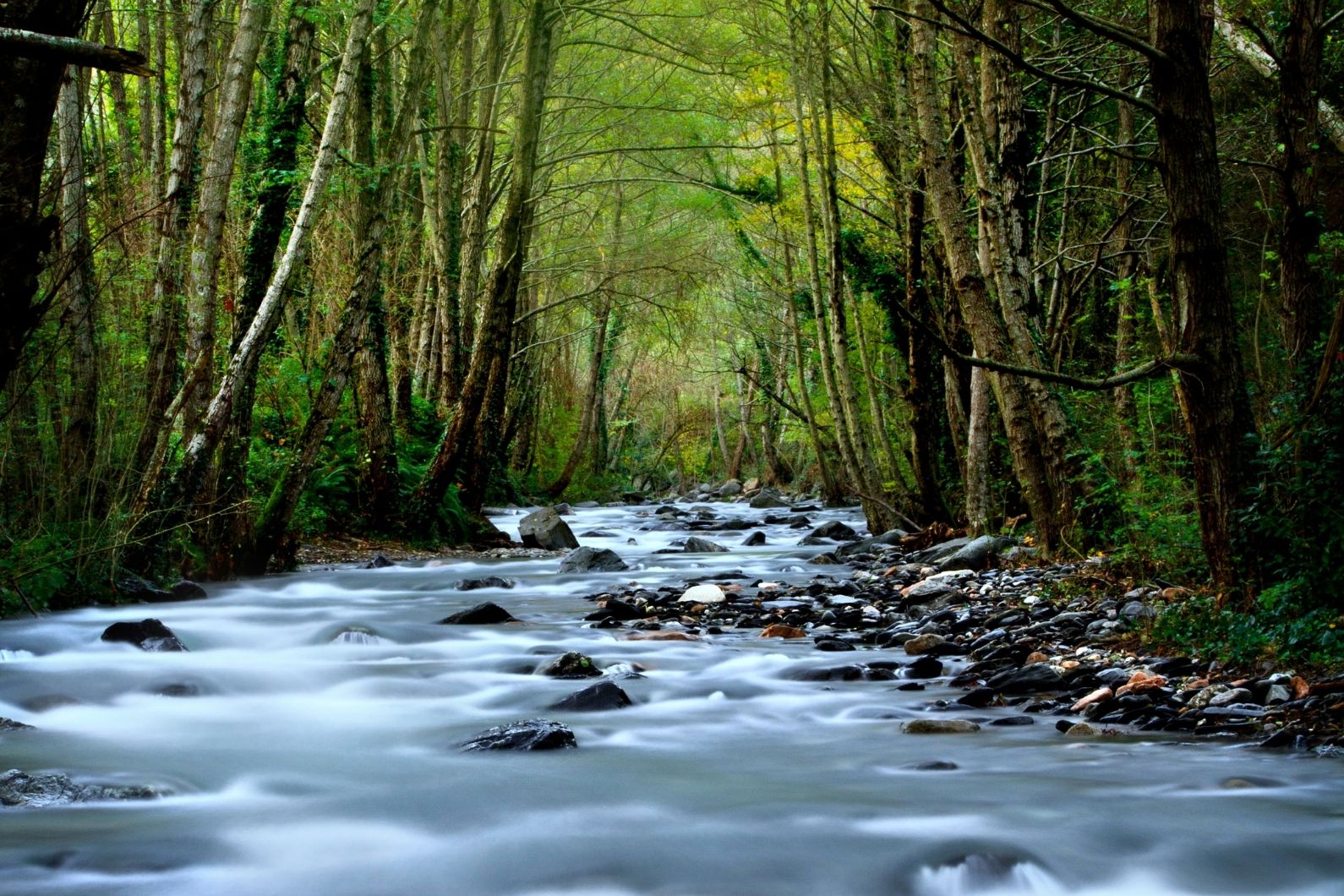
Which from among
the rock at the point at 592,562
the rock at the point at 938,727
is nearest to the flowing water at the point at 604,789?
the rock at the point at 938,727

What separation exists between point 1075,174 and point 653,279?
25.8 ft

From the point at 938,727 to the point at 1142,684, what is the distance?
100cm

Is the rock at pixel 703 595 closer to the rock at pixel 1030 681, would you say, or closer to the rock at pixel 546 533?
the rock at pixel 1030 681

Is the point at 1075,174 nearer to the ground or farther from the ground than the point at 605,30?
nearer to the ground

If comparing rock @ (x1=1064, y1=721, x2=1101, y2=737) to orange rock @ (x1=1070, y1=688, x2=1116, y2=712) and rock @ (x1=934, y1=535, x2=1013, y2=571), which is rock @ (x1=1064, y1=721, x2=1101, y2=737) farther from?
rock @ (x1=934, y1=535, x2=1013, y2=571)

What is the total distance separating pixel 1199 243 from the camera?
5207mm

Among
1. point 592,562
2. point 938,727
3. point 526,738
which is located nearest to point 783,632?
point 938,727

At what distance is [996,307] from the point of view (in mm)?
11609

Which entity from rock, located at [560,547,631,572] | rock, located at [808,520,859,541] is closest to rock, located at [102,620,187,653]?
rock, located at [560,547,631,572]

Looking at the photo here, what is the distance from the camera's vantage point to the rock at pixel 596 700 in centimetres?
616

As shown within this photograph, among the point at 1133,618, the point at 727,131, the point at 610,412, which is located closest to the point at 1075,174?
the point at 727,131

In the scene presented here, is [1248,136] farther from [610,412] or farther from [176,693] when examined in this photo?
[610,412]

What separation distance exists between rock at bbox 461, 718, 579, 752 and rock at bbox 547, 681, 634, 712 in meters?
0.65

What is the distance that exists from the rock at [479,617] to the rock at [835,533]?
8.78 m
